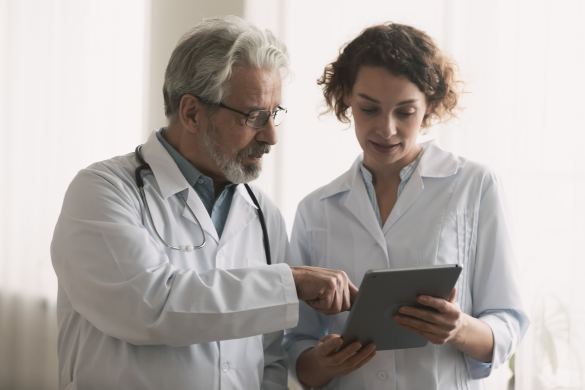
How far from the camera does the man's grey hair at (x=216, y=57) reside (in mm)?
1415

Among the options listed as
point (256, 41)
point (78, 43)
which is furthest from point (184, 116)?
point (78, 43)

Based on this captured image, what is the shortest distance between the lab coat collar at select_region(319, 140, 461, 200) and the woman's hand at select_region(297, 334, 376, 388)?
19.2 inches

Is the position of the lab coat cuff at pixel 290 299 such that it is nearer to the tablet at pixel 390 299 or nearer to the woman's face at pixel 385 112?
the tablet at pixel 390 299

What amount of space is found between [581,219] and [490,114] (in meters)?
0.54

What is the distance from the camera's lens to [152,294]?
3.76 feet

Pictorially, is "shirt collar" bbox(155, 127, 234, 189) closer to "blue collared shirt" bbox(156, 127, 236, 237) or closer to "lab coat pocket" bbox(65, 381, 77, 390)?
"blue collared shirt" bbox(156, 127, 236, 237)

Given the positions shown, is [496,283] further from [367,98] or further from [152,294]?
[152,294]

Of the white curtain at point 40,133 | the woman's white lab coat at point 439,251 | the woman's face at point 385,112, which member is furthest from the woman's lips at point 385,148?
the white curtain at point 40,133

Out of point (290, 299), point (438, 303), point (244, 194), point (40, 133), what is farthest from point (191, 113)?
point (40, 133)

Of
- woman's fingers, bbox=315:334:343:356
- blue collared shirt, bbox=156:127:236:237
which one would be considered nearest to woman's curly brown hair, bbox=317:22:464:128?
blue collared shirt, bbox=156:127:236:237

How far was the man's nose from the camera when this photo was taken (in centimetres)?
148

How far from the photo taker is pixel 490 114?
2096 mm

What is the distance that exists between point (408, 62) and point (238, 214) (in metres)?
0.66

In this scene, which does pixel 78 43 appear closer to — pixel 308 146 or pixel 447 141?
pixel 308 146
